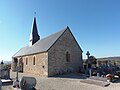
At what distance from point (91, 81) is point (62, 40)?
9805mm

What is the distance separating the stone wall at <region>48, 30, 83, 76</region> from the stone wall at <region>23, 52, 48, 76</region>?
77 centimetres

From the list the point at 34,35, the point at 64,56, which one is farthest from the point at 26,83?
the point at 34,35

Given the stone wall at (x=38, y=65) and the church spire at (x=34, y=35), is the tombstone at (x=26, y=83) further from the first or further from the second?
the church spire at (x=34, y=35)

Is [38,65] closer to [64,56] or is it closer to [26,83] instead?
[64,56]

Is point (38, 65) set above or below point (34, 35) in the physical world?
below

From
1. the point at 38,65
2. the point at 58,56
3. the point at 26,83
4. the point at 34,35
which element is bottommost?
the point at 26,83

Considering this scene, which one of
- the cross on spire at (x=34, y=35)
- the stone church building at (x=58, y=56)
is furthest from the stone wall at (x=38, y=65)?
the cross on spire at (x=34, y=35)

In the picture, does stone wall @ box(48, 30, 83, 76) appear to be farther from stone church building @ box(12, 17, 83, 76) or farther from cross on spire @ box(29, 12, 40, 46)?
cross on spire @ box(29, 12, 40, 46)

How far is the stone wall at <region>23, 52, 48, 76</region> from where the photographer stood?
2100 centimetres

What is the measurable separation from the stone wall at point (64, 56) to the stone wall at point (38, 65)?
2.53 feet

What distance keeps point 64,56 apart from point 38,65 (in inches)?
168

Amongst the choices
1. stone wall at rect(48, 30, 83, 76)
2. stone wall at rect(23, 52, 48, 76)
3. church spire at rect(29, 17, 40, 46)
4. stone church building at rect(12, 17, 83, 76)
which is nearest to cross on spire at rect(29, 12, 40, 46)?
church spire at rect(29, 17, 40, 46)

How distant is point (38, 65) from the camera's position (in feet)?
75.9

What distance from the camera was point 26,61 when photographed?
28.6m
